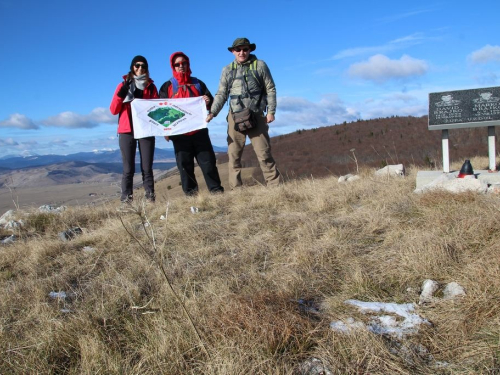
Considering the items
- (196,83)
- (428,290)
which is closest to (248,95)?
(196,83)

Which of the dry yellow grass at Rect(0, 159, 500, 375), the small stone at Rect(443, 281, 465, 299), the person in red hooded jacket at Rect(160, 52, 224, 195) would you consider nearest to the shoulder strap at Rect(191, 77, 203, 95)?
the person in red hooded jacket at Rect(160, 52, 224, 195)

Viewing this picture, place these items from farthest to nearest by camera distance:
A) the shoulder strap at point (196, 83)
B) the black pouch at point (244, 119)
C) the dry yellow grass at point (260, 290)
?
1. the shoulder strap at point (196, 83)
2. the black pouch at point (244, 119)
3. the dry yellow grass at point (260, 290)

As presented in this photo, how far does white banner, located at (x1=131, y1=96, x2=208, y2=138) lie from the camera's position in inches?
245

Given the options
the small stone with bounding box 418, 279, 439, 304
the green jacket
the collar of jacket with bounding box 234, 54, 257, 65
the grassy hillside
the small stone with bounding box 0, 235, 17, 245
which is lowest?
the small stone with bounding box 418, 279, 439, 304

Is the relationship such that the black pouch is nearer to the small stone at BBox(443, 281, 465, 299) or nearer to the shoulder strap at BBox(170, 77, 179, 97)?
the shoulder strap at BBox(170, 77, 179, 97)

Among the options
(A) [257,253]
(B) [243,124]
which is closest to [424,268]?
(A) [257,253]

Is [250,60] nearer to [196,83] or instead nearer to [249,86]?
[249,86]

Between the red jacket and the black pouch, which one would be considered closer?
the black pouch

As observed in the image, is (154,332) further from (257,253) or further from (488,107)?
(488,107)

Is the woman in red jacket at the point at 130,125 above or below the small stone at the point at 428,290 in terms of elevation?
above

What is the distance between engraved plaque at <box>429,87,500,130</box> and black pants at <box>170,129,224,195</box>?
13.2ft

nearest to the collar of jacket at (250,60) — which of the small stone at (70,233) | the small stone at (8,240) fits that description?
the small stone at (70,233)

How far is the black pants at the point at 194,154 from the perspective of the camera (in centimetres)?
641

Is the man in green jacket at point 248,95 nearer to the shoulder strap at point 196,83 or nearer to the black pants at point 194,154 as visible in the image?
the black pants at point 194,154
